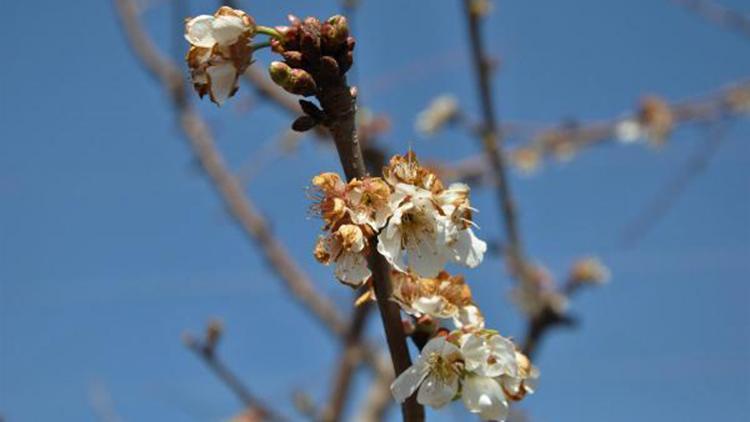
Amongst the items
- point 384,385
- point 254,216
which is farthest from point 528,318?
point 254,216

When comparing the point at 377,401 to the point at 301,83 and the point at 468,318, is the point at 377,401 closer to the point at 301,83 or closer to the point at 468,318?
the point at 468,318

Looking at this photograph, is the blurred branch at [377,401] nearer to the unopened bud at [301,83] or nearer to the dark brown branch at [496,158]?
the dark brown branch at [496,158]

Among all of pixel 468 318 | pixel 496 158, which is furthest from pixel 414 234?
pixel 496 158

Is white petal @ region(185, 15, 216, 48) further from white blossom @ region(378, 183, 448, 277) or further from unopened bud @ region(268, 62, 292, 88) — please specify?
white blossom @ region(378, 183, 448, 277)

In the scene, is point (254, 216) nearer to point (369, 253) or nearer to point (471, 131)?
point (471, 131)

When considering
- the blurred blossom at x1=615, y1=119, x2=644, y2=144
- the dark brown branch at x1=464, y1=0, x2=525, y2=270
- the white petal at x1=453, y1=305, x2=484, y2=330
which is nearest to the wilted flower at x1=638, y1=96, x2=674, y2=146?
the blurred blossom at x1=615, y1=119, x2=644, y2=144

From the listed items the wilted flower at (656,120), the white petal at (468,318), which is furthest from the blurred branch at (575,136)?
the white petal at (468,318)
